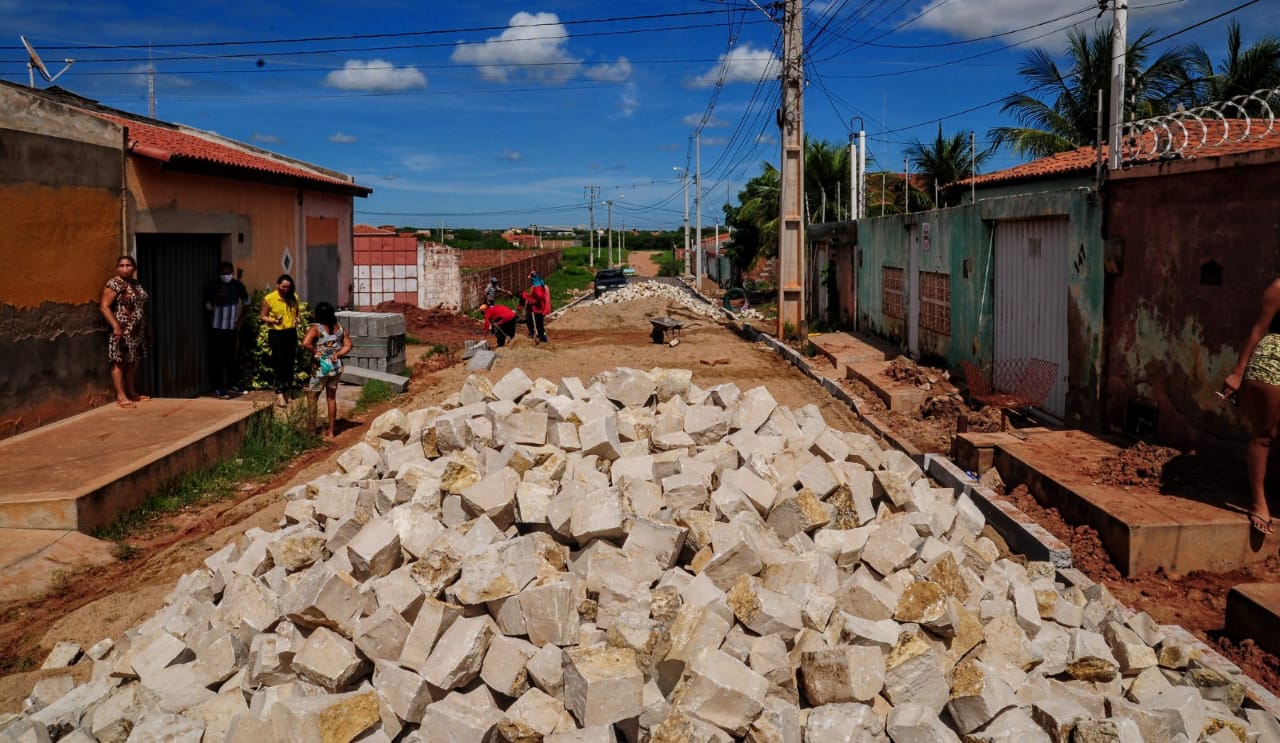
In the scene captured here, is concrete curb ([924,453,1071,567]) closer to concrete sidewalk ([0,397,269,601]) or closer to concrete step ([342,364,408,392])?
concrete sidewalk ([0,397,269,601])

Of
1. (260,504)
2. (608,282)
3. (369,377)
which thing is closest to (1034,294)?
(260,504)

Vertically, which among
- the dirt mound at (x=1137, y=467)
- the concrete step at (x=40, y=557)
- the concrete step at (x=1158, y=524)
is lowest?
the concrete step at (x=40, y=557)

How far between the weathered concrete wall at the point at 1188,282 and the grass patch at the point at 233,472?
7.64 metres

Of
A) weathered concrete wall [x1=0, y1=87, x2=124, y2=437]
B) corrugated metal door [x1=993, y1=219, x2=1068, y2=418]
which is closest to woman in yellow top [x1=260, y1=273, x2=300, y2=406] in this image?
weathered concrete wall [x1=0, y1=87, x2=124, y2=437]

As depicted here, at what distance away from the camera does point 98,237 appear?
1039 cm

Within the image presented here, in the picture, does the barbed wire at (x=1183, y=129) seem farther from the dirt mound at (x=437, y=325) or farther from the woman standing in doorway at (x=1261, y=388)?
the dirt mound at (x=437, y=325)

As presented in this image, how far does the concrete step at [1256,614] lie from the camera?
16.6 feet

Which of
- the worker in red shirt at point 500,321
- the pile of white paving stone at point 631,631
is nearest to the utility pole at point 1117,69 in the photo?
the pile of white paving stone at point 631,631

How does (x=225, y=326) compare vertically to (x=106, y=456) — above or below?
above

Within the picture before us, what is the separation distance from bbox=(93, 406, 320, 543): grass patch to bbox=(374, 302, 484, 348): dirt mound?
31.9ft

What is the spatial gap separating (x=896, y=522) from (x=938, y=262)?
9.84m

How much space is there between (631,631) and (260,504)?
4.95 metres

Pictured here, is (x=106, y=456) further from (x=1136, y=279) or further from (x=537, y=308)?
(x=537, y=308)

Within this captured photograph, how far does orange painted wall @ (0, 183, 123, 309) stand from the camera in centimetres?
902
